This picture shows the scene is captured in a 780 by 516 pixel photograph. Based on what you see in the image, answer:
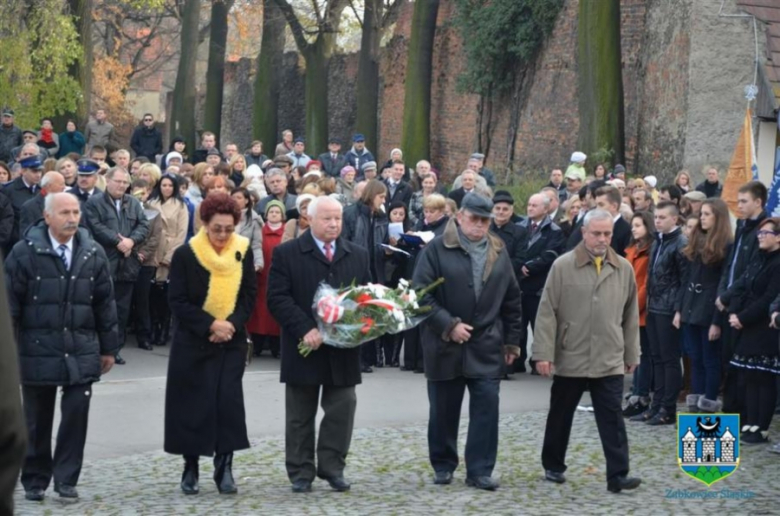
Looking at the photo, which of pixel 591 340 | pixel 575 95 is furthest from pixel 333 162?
pixel 591 340

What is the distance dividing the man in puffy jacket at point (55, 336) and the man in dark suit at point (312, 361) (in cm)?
121

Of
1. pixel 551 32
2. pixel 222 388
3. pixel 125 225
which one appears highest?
pixel 551 32

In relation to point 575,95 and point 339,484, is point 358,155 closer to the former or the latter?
point 575,95

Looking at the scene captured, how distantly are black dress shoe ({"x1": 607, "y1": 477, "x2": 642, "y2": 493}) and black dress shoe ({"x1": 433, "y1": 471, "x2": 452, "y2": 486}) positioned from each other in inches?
41.8

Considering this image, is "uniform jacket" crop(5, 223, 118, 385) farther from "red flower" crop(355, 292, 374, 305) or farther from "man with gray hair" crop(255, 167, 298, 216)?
"man with gray hair" crop(255, 167, 298, 216)

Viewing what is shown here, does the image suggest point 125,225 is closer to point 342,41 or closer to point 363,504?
point 363,504

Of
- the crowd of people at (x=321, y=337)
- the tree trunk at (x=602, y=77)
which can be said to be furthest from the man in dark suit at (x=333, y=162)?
the crowd of people at (x=321, y=337)

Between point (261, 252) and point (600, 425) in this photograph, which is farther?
point (261, 252)

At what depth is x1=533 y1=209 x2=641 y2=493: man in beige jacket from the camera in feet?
29.7

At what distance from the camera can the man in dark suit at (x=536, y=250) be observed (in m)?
14.1

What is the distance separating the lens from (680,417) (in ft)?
33.2

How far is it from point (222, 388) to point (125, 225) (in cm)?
624

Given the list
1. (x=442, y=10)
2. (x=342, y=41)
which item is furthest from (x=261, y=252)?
(x=342, y=41)

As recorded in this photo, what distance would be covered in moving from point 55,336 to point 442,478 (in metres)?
2.68
